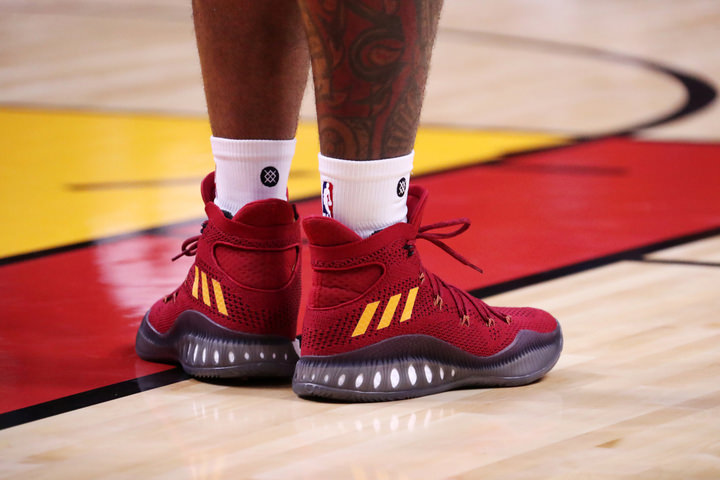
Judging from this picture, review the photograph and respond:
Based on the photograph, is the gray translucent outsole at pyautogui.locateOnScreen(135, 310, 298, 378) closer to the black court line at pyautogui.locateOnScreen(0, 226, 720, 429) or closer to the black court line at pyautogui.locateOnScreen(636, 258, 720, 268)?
the black court line at pyautogui.locateOnScreen(0, 226, 720, 429)

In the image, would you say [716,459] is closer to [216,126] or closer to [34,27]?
[216,126]

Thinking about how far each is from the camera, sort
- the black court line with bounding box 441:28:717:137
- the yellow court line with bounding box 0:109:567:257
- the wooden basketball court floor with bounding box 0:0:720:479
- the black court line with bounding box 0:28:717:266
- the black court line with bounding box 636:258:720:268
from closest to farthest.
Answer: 1. the wooden basketball court floor with bounding box 0:0:720:479
2. the black court line with bounding box 636:258:720:268
3. the black court line with bounding box 0:28:717:266
4. the yellow court line with bounding box 0:109:567:257
5. the black court line with bounding box 441:28:717:137

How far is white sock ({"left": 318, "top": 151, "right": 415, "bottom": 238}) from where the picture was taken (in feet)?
3.49

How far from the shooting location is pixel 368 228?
108cm

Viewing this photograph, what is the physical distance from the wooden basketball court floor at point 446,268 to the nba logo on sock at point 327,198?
193 mm

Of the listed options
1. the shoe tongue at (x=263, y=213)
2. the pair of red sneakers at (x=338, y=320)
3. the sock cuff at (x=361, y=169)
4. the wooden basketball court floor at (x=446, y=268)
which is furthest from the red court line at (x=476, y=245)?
the sock cuff at (x=361, y=169)

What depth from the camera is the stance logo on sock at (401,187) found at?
109 centimetres

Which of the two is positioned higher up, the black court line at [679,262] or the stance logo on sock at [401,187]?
the stance logo on sock at [401,187]

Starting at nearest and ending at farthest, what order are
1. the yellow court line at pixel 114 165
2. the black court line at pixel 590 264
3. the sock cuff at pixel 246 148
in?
the sock cuff at pixel 246 148 < the black court line at pixel 590 264 < the yellow court line at pixel 114 165

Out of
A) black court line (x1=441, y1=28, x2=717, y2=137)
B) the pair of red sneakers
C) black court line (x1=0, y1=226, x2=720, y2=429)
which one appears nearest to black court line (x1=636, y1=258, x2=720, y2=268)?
black court line (x1=0, y1=226, x2=720, y2=429)

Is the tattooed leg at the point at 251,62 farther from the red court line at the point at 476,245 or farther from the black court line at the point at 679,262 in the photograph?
the black court line at the point at 679,262

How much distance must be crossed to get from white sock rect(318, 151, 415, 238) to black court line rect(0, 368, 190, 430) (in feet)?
0.86

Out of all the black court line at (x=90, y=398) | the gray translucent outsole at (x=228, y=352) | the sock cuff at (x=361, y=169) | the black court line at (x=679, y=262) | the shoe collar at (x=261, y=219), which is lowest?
the black court line at (x=679, y=262)

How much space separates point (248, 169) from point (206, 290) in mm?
139
